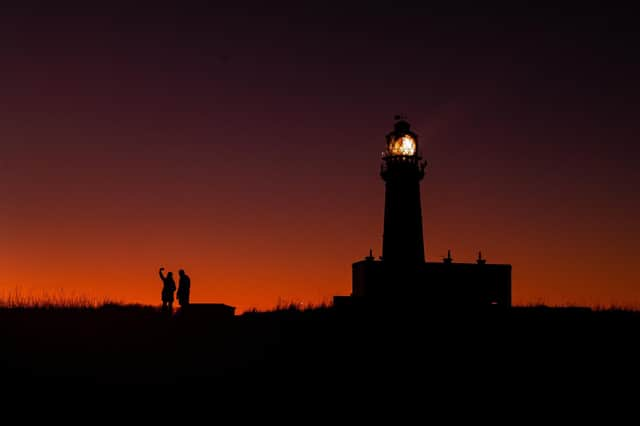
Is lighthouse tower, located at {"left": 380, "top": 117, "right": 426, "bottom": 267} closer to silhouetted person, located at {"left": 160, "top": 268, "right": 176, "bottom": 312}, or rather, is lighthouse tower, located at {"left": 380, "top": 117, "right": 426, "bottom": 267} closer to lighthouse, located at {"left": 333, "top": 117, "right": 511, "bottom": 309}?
lighthouse, located at {"left": 333, "top": 117, "right": 511, "bottom": 309}

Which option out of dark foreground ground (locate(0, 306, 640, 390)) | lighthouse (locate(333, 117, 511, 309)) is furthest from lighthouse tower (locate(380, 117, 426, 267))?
dark foreground ground (locate(0, 306, 640, 390))

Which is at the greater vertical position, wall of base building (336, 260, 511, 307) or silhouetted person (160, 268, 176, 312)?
wall of base building (336, 260, 511, 307)

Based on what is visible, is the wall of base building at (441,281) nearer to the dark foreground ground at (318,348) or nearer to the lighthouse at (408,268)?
the lighthouse at (408,268)

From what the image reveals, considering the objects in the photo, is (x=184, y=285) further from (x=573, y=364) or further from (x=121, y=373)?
(x=573, y=364)

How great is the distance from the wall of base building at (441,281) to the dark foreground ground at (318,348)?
8.28 meters

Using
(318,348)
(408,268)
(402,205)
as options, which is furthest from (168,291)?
(402,205)

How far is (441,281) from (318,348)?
16.0 meters

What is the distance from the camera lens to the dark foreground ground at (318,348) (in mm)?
19609

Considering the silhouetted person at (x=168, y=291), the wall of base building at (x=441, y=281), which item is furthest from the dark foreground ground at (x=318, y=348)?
the wall of base building at (x=441, y=281)

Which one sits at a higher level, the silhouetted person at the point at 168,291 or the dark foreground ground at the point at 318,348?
the silhouetted person at the point at 168,291

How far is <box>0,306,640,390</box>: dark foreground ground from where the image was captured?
19.6m

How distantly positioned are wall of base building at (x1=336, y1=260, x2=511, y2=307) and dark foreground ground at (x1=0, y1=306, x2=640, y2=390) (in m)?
8.28

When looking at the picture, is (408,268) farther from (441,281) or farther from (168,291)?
(168,291)

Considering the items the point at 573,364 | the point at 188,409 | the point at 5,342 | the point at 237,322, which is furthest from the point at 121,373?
the point at 573,364
